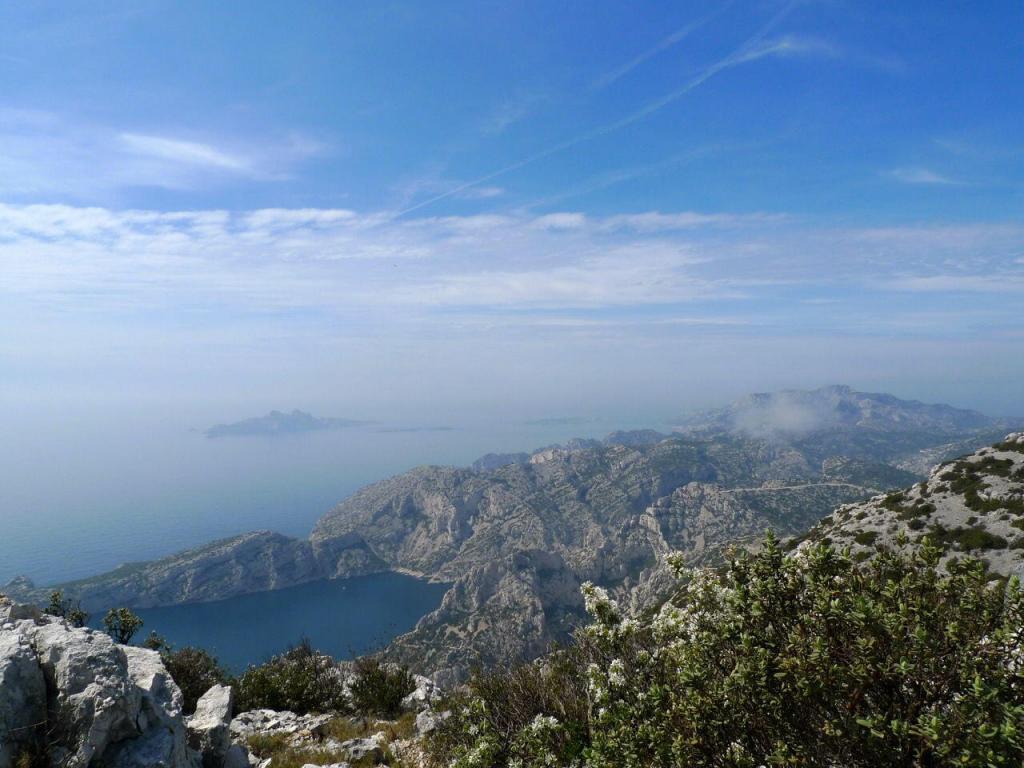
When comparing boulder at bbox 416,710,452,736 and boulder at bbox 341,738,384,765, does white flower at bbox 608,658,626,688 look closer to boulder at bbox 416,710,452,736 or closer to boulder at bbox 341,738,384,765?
boulder at bbox 416,710,452,736

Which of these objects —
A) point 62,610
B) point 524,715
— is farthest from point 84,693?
point 62,610

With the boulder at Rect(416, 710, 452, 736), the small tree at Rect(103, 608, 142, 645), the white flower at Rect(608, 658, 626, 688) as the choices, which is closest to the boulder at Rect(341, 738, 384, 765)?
the boulder at Rect(416, 710, 452, 736)

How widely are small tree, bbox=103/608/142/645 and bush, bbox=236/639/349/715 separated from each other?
7.39m

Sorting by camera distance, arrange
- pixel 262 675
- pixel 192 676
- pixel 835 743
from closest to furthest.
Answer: pixel 835 743 < pixel 192 676 < pixel 262 675

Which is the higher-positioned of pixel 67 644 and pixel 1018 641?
pixel 1018 641

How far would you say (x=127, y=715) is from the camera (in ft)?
34.9

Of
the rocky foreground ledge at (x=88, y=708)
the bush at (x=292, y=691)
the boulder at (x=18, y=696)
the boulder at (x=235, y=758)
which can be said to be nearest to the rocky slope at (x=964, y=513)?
the bush at (x=292, y=691)

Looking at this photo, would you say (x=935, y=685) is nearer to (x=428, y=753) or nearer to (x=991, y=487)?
(x=428, y=753)

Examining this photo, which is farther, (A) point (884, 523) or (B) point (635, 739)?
(A) point (884, 523)

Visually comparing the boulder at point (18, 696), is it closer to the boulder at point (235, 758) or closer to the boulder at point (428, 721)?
the boulder at point (235, 758)

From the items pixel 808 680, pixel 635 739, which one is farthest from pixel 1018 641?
pixel 635 739

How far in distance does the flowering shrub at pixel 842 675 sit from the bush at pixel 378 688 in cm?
2181

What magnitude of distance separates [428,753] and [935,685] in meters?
16.8

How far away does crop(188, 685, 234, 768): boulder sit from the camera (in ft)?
43.6
